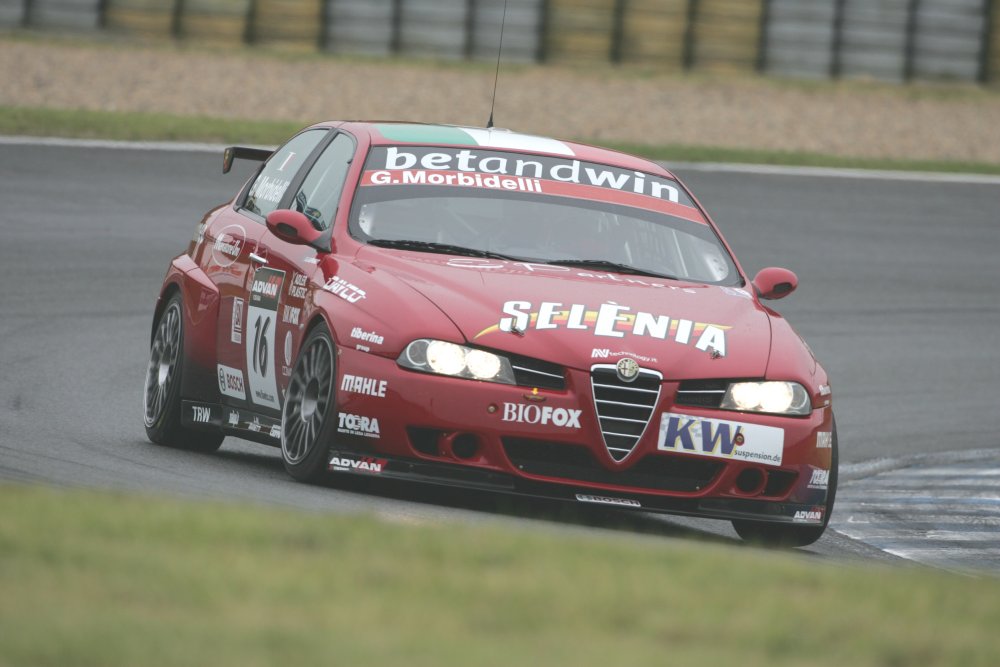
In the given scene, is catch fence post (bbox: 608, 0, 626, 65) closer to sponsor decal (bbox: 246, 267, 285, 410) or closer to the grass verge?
the grass verge

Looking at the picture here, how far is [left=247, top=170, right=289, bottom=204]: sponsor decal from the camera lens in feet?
27.9

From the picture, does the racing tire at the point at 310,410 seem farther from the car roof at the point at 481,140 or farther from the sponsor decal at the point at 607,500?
the car roof at the point at 481,140

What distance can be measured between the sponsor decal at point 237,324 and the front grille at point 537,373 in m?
1.74

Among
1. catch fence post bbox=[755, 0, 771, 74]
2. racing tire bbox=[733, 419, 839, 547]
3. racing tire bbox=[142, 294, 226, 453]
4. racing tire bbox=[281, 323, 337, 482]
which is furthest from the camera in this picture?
catch fence post bbox=[755, 0, 771, 74]

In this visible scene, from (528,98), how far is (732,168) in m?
4.68

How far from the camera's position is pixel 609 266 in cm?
762

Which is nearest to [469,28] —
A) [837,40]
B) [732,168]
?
[837,40]

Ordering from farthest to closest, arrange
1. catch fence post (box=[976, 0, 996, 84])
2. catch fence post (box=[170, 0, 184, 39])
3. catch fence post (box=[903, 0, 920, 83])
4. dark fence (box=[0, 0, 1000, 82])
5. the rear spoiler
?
catch fence post (box=[976, 0, 996, 84])
catch fence post (box=[903, 0, 920, 83])
dark fence (box=[0, 0, 1000, 82])
catch fence post (box=[170, 0, 184, 39])
the rear spoiler

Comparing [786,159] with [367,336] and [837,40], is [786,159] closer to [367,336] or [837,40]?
[837,40]

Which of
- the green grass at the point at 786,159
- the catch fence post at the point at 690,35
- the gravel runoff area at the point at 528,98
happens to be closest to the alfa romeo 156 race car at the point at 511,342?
the green grass at the point at 786,159

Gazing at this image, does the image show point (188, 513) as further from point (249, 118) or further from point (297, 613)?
point (249, 118)

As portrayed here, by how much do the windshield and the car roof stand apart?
92mm

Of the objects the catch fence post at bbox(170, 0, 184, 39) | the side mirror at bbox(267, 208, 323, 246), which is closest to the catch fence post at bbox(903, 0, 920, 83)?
the catch fence post at bbox(170, 0, 184, 39)

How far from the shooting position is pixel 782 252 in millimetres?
16656
